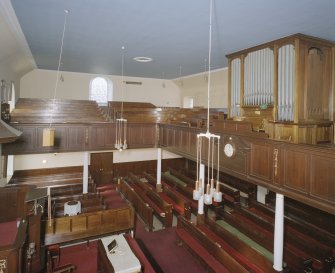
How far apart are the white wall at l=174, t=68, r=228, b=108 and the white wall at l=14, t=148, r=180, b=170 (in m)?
5.09

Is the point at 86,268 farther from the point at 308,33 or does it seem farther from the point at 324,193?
the point at 308,33

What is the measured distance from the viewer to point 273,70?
23.9ft

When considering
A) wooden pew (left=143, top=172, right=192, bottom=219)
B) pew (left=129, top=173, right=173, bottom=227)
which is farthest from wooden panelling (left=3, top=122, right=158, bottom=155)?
wooden pew (left=143, top=172, right=192, bottom=219)

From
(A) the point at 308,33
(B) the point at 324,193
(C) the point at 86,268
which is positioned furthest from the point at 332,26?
(C) the point at 86,268

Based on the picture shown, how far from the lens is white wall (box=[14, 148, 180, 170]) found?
42.3ft

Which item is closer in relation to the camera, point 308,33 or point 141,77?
point 308,33

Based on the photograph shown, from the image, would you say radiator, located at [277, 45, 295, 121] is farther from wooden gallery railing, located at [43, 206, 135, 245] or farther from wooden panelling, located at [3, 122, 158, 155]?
wooden panelling, located at [3, 122, 158, 155]

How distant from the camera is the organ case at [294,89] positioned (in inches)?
262

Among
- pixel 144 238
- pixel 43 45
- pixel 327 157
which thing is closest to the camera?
pixel 327 157

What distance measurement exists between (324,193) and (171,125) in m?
7.20

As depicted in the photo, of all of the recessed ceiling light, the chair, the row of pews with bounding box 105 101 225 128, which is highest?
the recessed ceiling light

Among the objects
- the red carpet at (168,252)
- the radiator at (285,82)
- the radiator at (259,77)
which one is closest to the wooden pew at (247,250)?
the red carpet at (168,252)

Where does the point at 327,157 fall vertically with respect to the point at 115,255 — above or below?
above

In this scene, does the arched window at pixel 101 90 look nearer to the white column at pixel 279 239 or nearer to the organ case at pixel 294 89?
the organ case at pixel 294 89
